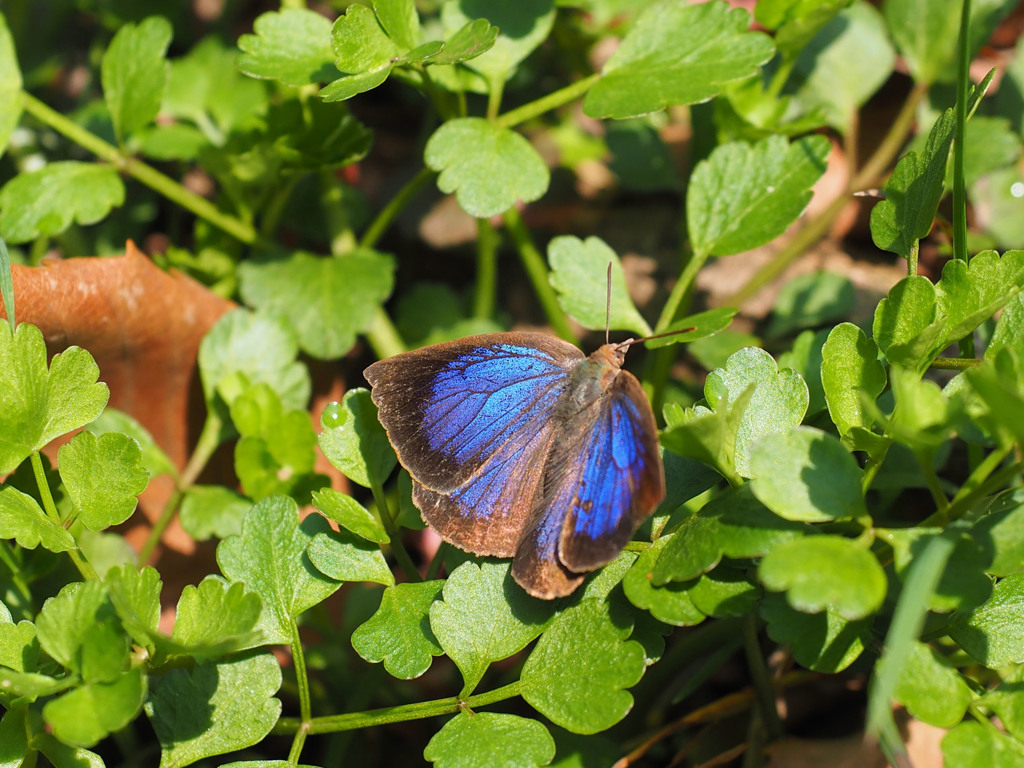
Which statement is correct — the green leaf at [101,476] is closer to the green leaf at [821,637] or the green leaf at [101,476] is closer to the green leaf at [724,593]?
the green leaf at [724,593]

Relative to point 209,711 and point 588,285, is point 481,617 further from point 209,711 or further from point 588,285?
point 588,285

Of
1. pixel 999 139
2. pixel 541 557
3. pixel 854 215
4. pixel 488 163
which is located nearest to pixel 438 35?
pixel 488 163

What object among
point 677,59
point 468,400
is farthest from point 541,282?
point 468,400

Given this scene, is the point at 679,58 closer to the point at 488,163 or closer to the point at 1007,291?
the point at 488,163

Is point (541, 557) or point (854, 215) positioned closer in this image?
point (541, 557)

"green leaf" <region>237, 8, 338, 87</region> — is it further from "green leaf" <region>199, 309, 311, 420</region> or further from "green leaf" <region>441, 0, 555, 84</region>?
"green leaf" <region>199, 309, 311, 420</region>

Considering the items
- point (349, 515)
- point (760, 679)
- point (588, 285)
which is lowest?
point (760, 679)

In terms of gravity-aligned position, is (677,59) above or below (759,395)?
above

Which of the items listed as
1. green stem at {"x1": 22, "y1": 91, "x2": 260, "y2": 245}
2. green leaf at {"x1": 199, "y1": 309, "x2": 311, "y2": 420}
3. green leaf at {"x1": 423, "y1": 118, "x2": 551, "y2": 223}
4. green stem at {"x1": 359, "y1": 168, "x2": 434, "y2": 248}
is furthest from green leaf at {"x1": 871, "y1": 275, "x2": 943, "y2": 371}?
green stem at {"x1": 22, "y1": 91, "x2": 260, "y2": 245}
